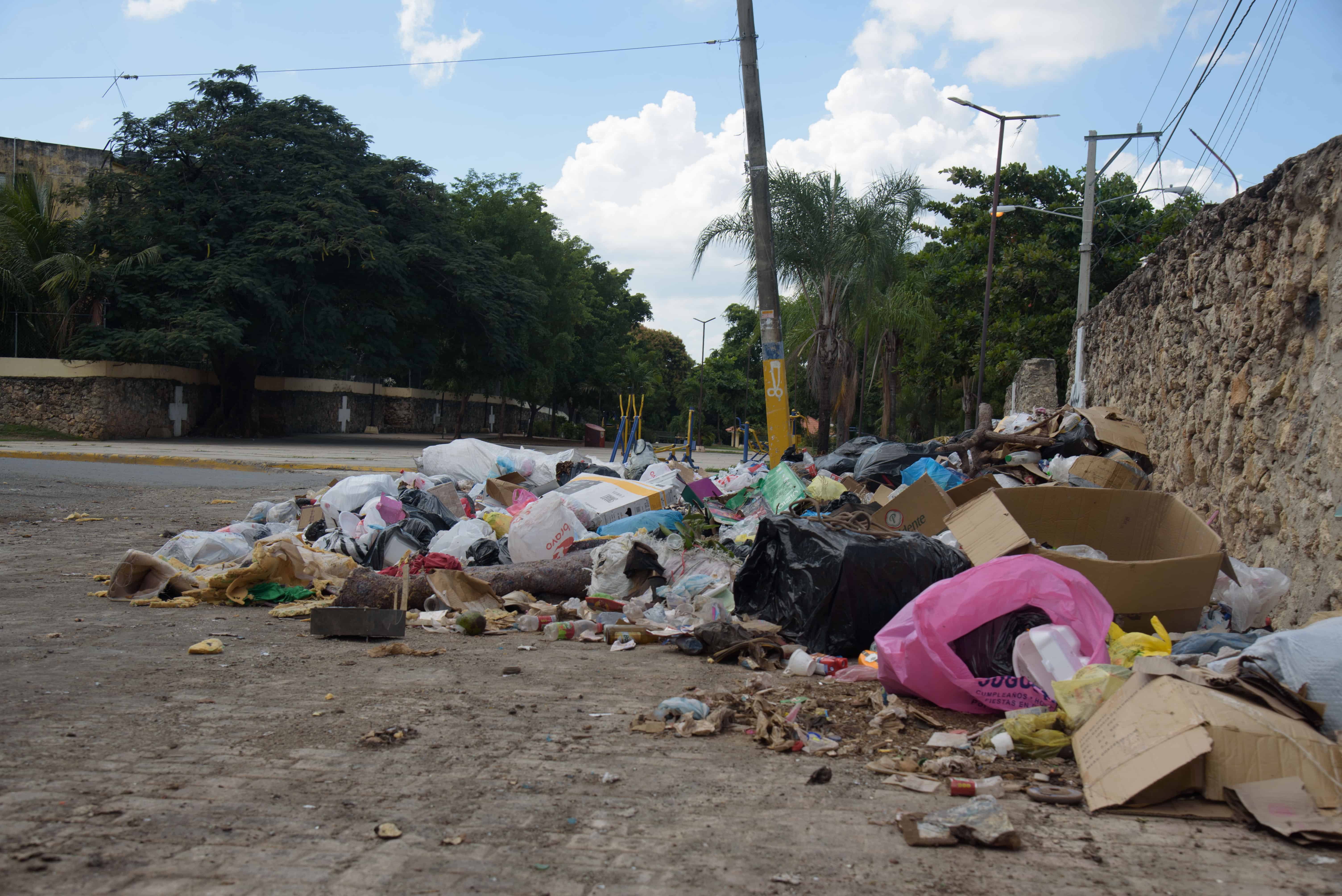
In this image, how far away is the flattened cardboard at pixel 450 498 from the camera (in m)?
7.00

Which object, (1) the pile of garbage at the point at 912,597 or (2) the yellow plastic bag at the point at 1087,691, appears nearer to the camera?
(1) the pile of garbage at the point at 912,597

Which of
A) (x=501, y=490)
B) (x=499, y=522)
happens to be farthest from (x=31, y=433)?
(x=499, y=522)

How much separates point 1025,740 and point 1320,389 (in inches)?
93.2

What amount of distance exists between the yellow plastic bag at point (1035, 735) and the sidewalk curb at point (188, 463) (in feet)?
35.8

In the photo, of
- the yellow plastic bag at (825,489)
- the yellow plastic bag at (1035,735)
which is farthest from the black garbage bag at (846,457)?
the yellow plastic bag at (1035,735)

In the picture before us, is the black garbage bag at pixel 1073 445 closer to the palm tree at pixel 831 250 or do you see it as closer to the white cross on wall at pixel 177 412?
the palm tree at pixel 831 250

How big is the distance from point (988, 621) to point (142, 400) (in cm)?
2468

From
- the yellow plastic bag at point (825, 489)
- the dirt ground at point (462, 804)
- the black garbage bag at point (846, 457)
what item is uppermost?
the black garbage bag at point (846, 457)

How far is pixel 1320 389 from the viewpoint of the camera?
12.4 feet

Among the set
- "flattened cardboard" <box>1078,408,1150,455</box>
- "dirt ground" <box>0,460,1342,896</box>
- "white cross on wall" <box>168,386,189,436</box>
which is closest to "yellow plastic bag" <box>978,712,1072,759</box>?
"dirt ground" <box>0,460,1342,896</box>

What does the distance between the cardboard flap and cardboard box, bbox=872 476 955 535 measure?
0.54 metres

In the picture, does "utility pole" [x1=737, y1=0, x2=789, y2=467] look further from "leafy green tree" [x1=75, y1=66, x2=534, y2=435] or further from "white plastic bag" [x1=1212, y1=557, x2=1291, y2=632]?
"leafy green tree" [x1=75, y1=66, x2=534, y2=435]

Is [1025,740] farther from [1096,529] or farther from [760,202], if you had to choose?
A: [760,202]

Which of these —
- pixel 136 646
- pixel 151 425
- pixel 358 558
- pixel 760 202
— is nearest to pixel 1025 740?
pixel 136 646
